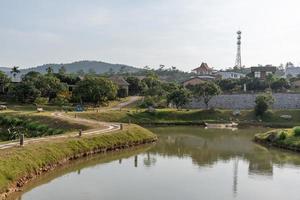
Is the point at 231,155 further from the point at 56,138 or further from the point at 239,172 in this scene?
the point at 56,138

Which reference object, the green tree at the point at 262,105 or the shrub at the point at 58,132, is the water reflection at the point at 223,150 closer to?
the shrub at the point at 58,132

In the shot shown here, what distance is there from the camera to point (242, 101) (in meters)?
99.4

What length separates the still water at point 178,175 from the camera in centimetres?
3186

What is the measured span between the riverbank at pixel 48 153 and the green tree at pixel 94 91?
1381 inches

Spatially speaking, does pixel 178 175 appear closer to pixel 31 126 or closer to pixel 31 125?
pixel 31 126

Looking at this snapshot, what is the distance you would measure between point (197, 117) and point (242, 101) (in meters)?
16.2

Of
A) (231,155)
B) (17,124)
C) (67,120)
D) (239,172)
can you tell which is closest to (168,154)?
(231,155)

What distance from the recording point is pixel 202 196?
104ft

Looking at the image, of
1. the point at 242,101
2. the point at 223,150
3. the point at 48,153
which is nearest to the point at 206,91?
the point at 242,101

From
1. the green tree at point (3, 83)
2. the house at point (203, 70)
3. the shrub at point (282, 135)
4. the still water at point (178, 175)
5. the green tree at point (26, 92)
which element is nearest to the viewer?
the still water at point (178, 175)

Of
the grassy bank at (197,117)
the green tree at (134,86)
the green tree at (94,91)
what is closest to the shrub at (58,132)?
the grassy bank at (197,117)

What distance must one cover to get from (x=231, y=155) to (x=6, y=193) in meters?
29.5

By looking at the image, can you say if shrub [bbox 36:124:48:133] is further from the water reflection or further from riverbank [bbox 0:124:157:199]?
the water reflection

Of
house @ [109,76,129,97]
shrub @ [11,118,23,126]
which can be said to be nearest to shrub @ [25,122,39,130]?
shrub @ [11,118,23,126]
